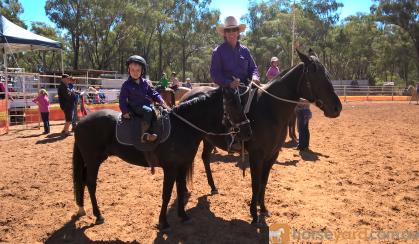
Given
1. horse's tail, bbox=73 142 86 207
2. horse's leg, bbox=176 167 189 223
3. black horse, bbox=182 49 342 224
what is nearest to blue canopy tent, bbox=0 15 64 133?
horse's tail, bbox=73 142 86 207

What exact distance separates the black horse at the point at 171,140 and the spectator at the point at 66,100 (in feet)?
23.9

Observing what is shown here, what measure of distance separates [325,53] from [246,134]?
53.7 metres

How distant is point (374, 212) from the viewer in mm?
4715

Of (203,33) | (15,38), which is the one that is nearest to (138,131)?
(15,38)

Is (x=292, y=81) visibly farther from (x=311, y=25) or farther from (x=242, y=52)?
(x=311, y=25)

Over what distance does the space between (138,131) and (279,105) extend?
6.02ft

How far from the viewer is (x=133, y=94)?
168 inches

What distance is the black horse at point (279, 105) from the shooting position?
4.40 meters

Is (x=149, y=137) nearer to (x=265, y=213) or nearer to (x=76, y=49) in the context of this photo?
(x=265, y=213)

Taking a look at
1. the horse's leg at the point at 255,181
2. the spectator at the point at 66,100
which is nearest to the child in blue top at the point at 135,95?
the horse's leg at the point at 255,181

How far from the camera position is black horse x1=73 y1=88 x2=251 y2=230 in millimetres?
4176

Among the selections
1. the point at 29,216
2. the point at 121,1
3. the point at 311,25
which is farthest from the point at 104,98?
the point at 311,25

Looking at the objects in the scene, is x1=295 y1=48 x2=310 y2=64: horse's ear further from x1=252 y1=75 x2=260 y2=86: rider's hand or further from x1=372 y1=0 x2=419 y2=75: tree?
x1=372 y1=0 x2=419 y2=75: tree

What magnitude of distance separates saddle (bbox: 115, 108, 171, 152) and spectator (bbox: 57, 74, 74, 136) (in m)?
7.93
